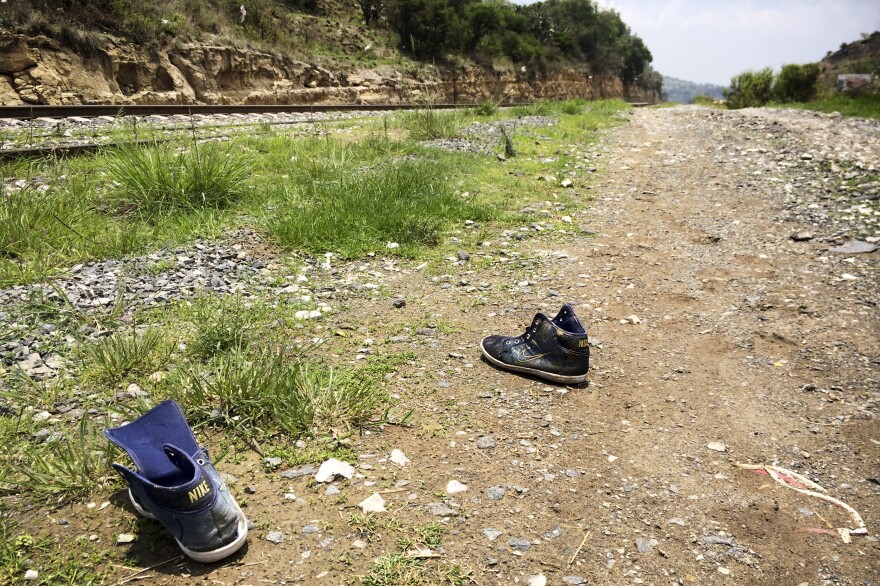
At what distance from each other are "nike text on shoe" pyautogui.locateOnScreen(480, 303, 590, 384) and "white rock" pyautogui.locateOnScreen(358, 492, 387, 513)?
133cm

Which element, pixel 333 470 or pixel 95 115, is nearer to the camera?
pixel 333 470

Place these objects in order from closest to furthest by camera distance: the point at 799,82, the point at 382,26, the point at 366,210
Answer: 1. the point at 366,210
2. the point at 799,82
3. the point at 382,26

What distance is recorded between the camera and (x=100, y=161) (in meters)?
6.04

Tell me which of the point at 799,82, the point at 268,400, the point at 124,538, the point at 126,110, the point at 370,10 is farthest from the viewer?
the point at 370,10

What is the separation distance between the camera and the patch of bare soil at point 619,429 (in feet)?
6.85

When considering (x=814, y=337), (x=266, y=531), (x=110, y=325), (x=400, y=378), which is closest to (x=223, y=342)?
(x=110, y=325)

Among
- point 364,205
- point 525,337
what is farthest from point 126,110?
point 525,337

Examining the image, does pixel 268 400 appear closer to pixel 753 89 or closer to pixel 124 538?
pixel 124 538

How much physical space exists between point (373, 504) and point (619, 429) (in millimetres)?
1410

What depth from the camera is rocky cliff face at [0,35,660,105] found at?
41.5 feet

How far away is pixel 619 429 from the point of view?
2.92m

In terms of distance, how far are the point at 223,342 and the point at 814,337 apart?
4.07 meters

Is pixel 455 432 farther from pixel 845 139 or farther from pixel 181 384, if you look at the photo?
pixel 845 139

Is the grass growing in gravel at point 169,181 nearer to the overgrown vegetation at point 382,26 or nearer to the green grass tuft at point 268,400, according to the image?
the green grass tuft at point 268,400
